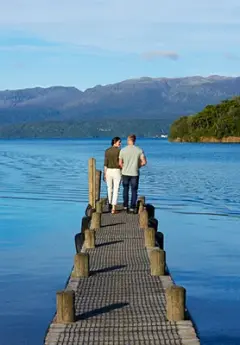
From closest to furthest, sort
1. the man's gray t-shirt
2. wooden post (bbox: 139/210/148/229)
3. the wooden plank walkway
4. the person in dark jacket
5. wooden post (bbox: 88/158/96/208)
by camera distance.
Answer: the wooden plank walkway < wooden post (bbox: 139/210/148/229) < the man's gray t-shirt < the person in dark jacket < wooden post (bbox: 88/158/96/208)

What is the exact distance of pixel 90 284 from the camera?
14.6 metres

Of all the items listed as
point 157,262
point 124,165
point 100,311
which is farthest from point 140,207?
point 100,311

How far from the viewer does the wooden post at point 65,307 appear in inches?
445

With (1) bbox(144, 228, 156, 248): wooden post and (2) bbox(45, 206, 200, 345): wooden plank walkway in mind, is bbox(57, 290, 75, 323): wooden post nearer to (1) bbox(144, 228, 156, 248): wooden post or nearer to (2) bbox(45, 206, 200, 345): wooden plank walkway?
(2) bbox(45, 206, 200, 345): wooden plank walkway

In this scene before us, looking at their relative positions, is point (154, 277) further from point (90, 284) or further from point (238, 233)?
point (238, 233)

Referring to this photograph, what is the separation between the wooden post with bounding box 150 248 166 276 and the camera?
1472 cm

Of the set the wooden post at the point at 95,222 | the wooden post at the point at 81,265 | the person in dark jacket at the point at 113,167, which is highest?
the person in dark jacket at the point at 113,167

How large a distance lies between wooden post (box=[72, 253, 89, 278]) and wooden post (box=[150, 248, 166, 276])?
4.29 feet

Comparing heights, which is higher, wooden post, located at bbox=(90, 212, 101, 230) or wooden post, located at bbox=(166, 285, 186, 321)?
wooden post, located at bbox=(166, 285, 186, 321)

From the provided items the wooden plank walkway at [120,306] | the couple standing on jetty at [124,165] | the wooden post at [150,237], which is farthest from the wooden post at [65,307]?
the couple standing on jetty at [124,165]

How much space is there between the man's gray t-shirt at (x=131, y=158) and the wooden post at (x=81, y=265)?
26.3 ft

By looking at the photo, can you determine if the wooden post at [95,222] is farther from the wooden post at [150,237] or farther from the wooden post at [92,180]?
the wooden post at [92,180]

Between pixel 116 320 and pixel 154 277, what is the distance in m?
3.28

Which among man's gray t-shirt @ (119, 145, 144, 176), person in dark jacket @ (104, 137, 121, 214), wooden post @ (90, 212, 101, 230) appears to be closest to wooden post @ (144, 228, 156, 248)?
wooden post @ (90, 212, 101, 230)
